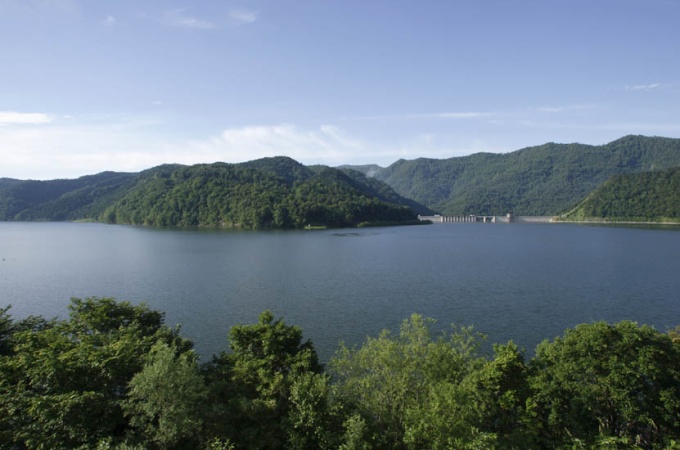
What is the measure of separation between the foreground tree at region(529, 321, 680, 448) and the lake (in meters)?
13.2

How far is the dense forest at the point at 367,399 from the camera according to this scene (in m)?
16.0

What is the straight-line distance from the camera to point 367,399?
18.8m

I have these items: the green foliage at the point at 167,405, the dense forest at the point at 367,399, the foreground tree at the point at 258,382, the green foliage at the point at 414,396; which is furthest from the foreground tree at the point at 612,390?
the green foliage at the point at 167,405

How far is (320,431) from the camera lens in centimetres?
1662

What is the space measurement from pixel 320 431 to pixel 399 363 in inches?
195

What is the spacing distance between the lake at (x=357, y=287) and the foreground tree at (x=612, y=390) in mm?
13164

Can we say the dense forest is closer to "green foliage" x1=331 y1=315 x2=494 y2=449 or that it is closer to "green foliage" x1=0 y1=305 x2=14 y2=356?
"green foliage" x1=331 y1=315 x2=494 y2=449

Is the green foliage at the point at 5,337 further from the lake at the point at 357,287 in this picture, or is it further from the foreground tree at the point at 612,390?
the foreground tree at the point at 612,390

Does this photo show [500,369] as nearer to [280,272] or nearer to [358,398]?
[358,398]

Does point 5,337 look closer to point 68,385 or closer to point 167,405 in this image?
point 68,385

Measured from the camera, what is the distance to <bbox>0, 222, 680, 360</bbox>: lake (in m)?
39.3

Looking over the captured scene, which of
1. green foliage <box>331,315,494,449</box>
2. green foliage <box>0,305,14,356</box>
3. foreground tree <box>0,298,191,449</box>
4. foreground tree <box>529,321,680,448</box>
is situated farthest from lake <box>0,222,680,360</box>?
foreground tree <box>529,321,680,448</box>

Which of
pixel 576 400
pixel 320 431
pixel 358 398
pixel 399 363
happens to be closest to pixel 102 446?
pixel 320 431

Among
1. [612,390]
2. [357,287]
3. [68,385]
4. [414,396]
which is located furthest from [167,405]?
[357,287]
